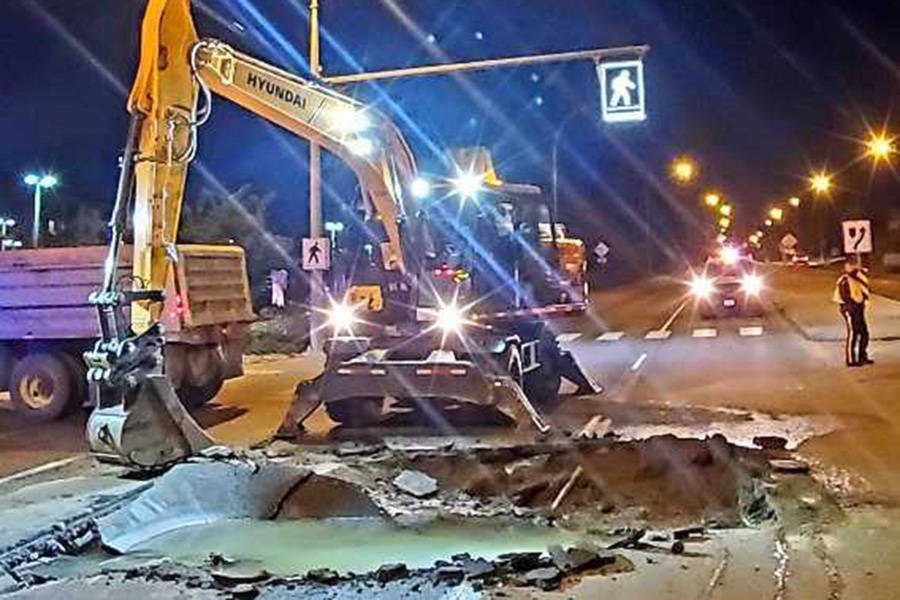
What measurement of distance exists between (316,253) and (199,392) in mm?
9299

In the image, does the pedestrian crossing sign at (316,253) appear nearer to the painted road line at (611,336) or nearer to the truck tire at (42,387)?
the painted road line at (611,336)

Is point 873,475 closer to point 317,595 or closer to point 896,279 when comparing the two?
point 317,595

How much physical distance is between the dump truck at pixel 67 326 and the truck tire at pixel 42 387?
0.01 meters

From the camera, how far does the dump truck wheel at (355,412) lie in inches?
627

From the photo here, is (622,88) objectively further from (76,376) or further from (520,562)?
(520,562)

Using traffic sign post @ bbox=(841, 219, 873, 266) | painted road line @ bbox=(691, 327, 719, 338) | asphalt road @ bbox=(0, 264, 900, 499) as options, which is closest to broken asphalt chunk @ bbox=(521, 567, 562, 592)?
asphalt road @ bbox=(0, 264, 900, 499)

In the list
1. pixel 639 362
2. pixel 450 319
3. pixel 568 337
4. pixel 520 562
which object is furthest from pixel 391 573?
pixel 568 337

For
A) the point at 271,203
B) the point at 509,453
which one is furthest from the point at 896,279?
the point at 509,453

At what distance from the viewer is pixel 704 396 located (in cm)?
1800

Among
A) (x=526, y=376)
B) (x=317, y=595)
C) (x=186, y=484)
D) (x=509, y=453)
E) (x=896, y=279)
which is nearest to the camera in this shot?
(x=317, y=595)

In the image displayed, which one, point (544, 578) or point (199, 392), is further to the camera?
point (199, 392)

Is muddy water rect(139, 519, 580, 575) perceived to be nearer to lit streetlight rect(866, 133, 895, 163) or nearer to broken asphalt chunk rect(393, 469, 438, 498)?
broken asphalt chunk rect(393, 469, 438, 498)

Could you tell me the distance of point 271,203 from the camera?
150 feet

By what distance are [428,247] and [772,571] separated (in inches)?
328
